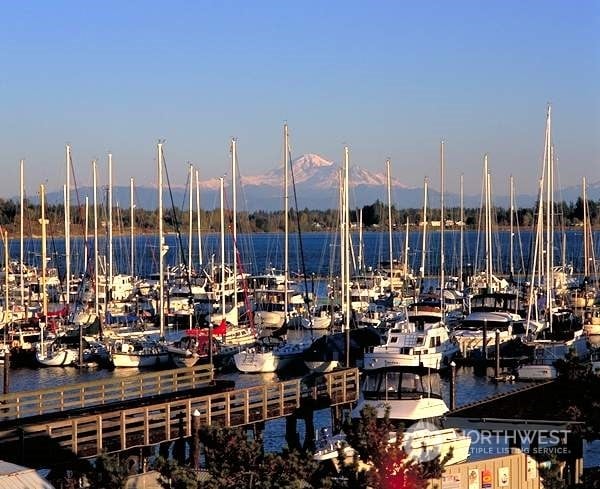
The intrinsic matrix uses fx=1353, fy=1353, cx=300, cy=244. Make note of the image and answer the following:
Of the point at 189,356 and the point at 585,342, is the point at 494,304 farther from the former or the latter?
the point at 189,356

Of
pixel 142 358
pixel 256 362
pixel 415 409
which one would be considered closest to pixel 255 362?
pixel 256 362

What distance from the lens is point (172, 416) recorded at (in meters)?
28.3

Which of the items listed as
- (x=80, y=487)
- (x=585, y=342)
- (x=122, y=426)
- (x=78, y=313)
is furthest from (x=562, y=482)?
(x=78, y=313)

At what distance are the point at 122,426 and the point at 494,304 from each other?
131 ft

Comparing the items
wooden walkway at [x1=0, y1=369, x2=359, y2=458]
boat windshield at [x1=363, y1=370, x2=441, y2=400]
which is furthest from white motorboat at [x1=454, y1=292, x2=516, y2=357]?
boat windshield at [x1=363, y1=370, x2=441, y2=400]

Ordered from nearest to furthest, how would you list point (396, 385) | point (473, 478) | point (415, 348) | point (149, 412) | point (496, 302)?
point (473, 478) → point (149, 412) → point (396, 385) → point (415, 348) → point (496, 302)

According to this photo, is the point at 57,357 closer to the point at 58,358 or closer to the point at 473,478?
the point at 58,358

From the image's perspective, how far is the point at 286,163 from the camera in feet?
229

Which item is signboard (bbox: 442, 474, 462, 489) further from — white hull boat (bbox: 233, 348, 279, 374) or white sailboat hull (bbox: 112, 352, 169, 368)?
white sailboat hull (bbox: 112, 352, 169, 368)

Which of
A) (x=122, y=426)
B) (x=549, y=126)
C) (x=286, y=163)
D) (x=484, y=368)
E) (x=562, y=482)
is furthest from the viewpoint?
(x=286, y=163)

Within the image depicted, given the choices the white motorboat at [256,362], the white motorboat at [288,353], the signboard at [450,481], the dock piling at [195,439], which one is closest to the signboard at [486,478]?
→ the signboard at [450,481]

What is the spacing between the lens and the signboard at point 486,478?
75.8 feet

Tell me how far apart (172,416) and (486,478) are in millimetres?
7848

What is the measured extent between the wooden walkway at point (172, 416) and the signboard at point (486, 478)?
6.02 meters
